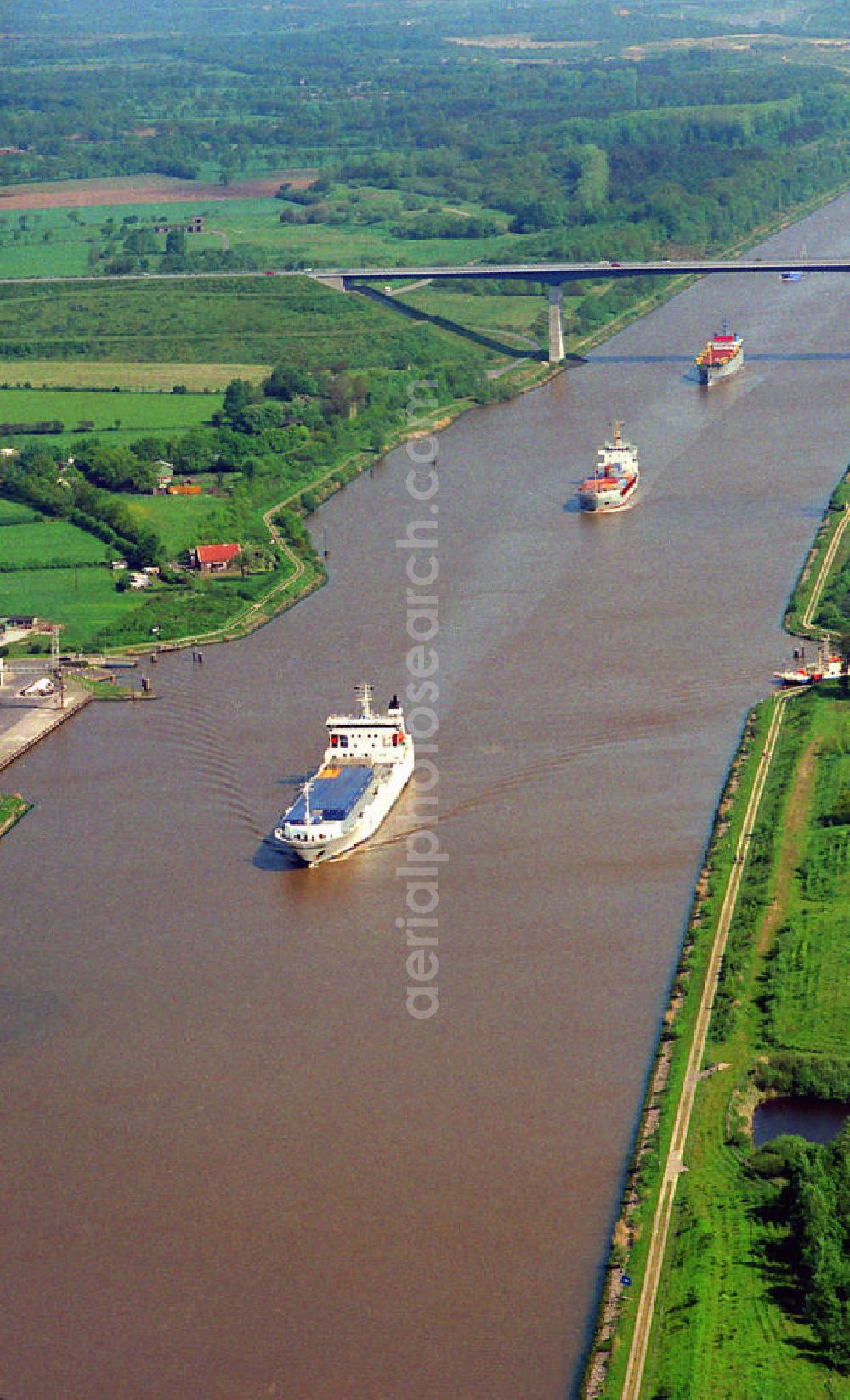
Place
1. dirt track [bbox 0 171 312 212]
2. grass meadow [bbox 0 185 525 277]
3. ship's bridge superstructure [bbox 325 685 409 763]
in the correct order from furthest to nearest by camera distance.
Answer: dirt track [bbox 0 171 312 212], grass meadow [bbox 0 185 525 277], ship's bridge superstructure [bbox 325 685 409 763]

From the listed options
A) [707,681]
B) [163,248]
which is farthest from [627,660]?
[163,248]

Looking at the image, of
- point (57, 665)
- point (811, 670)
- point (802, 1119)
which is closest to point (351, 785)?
point (811, 670)

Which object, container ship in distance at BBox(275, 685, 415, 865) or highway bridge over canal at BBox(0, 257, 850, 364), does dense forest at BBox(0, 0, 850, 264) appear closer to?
highway bridge over canal at BBox(0, 257, 850, 364)

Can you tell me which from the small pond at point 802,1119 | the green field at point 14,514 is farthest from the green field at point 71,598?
the small pond at point 802,1119

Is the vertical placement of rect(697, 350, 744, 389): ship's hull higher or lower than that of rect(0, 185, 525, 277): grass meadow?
higher

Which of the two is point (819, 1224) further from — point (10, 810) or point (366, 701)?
point (10, 810)

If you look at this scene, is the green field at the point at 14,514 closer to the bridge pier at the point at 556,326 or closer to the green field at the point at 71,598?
the green field at the point at 71,598

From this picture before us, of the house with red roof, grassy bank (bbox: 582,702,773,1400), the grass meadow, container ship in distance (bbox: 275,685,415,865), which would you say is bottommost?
the grass meadow

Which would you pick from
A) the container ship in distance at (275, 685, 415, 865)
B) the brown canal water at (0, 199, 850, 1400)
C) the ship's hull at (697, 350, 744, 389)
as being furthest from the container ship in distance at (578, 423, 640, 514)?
the container ship in distance at (275, 685, 415, 865)
